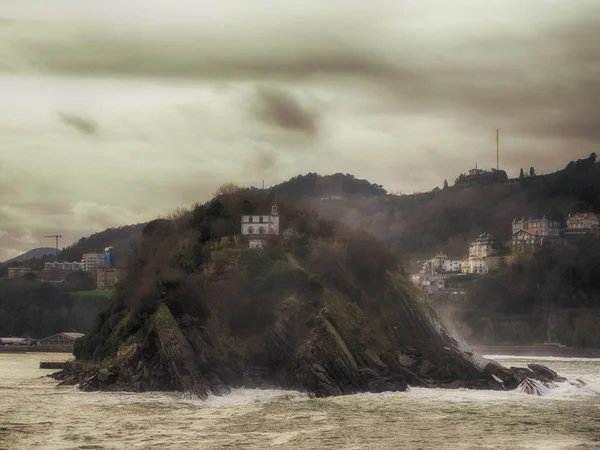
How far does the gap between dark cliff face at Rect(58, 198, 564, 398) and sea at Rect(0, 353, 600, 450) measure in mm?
2937

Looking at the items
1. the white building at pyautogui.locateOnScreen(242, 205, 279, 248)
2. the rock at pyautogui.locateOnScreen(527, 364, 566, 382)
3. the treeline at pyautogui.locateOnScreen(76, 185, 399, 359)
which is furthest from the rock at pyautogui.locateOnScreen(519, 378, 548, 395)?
the white building at pyautogui.locateOnScreen(242, 205, 279, 248)

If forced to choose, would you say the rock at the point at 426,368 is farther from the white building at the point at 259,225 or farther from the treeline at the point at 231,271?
the white building at the point at 259,225

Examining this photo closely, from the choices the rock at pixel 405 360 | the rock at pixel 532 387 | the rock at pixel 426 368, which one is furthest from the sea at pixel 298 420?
the rock at pixel 405 360

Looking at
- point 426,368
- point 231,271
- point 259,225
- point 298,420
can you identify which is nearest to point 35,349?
point 259,225

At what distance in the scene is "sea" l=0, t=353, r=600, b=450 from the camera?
5769 centimetres

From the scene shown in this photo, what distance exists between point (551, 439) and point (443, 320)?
45.7 meters

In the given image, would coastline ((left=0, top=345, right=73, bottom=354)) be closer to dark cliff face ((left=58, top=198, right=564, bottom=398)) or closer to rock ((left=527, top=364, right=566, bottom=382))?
dark cliff face ((left=58, top=198, right=564, bottom=398))

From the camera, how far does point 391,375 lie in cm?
8950

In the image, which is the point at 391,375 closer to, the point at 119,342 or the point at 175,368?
the point at 175,368

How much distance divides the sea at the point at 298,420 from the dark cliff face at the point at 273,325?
2937mm

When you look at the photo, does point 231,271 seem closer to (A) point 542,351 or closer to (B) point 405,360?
(B) point 405,360

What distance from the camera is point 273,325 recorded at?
91938 millimetres

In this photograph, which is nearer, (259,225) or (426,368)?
(426,368)

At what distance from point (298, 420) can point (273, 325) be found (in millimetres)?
25581
